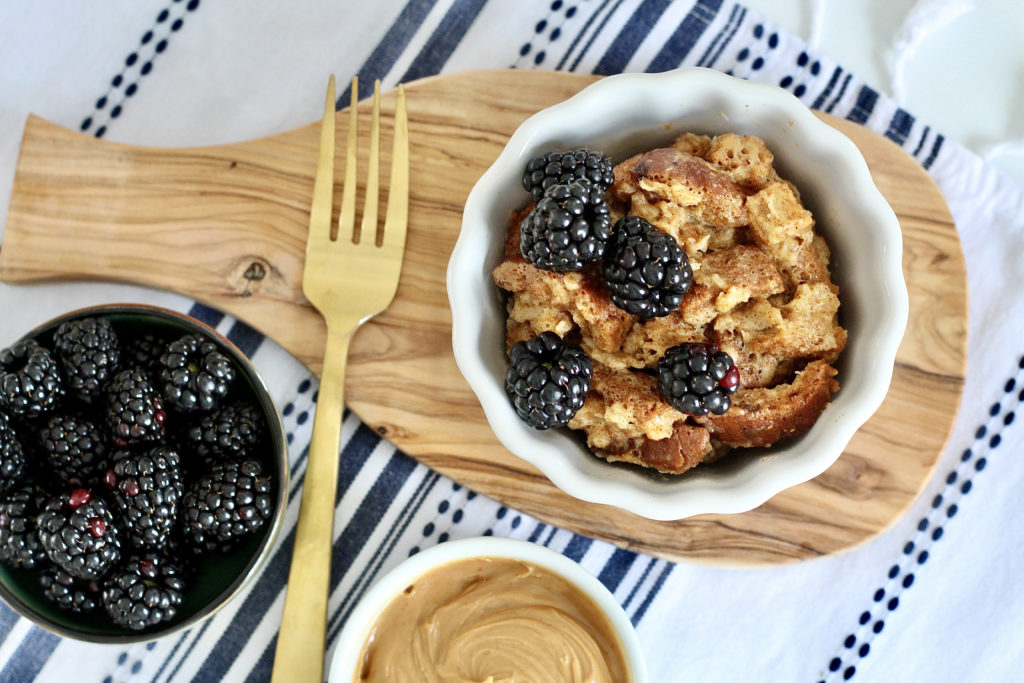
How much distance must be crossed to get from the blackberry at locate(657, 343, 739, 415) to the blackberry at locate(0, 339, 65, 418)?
1.50 meters

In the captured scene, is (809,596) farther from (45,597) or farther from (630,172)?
(45,597)

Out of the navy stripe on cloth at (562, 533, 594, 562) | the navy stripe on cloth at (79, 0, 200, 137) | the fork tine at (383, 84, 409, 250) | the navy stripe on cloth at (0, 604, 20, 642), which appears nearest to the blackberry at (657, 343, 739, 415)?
the navy stripe on cloth at (562, 533, 594, 562)

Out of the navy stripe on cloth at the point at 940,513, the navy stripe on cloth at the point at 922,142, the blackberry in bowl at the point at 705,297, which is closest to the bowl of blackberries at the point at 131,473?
the blackberry in bowl at the point at 705,297

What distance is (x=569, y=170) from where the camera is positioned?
69.7 inches

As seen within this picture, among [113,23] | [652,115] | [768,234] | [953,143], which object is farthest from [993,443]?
[113,23]

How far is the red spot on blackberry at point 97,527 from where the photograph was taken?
1948mm

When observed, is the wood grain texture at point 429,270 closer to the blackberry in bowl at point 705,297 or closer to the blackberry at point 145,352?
the blackberry at point 145,352

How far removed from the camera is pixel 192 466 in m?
2.18

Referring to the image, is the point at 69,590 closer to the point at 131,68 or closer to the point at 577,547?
the point at 577,547

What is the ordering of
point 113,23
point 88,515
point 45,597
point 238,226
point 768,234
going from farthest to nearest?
point 113,23
point 238,226
point 45,597
point 88,515
point 768,234

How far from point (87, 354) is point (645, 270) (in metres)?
1.41

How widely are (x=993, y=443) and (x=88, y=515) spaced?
2471 mm

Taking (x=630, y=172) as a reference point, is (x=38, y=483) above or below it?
below

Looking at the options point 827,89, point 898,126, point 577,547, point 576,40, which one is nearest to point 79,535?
point 577,547
